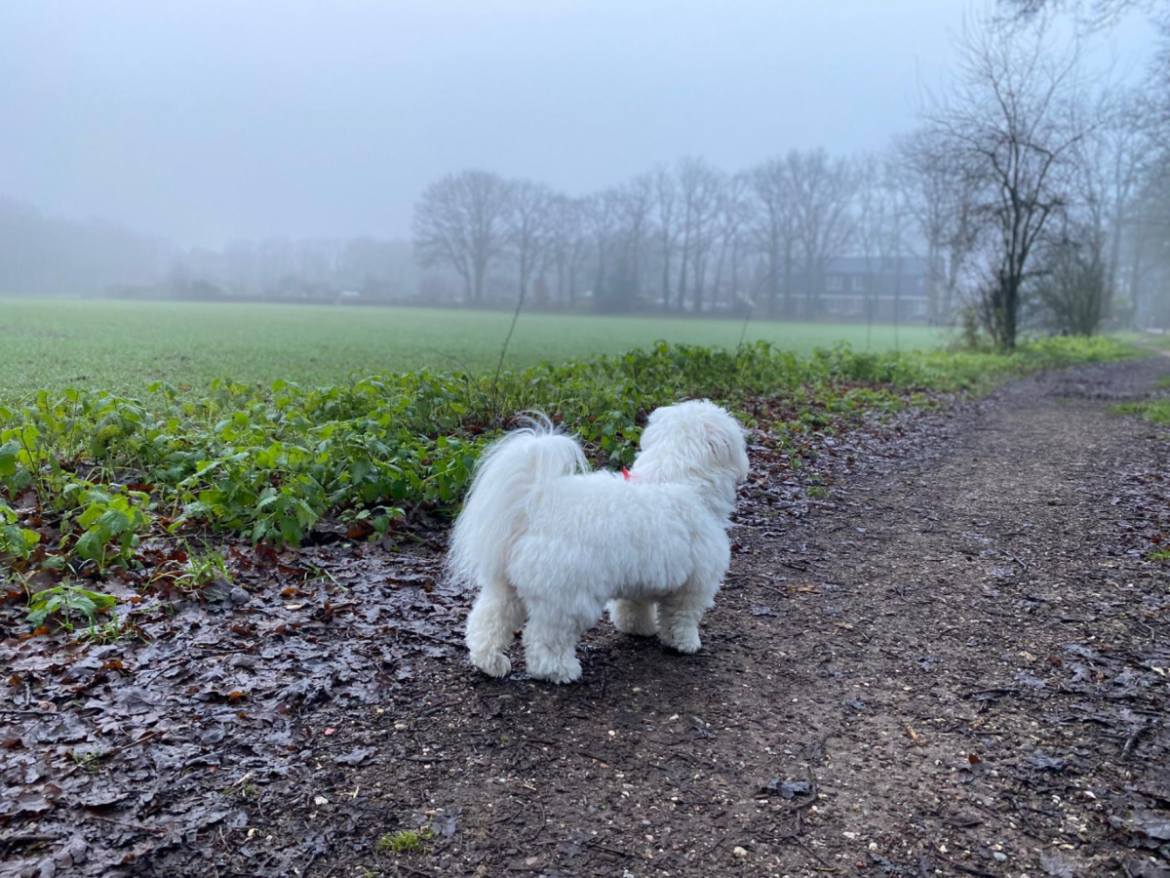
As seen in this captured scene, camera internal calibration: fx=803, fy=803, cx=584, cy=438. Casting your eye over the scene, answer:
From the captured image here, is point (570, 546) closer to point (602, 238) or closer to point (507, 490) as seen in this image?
point (507, 490)

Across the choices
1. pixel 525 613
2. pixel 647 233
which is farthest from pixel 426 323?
pixel 525 613

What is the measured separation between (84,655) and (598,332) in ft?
51.5

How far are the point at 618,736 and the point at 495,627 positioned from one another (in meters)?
0.80

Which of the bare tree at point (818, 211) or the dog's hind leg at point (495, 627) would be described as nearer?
the dog's hind leg at point (495, 627)

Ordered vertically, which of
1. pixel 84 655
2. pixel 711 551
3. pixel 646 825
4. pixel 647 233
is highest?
pixel 647 233

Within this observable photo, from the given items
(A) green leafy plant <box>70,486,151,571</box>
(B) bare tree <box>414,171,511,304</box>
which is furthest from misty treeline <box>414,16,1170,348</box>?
(A) green leafy plant <box>70,486,151,571</box>

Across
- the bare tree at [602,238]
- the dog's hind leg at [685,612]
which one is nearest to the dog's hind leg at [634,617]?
the dog's hind leg at [685,612]

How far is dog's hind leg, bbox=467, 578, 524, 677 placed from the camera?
3.84 metres

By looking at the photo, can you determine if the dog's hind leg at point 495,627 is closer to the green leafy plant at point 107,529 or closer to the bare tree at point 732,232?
the green leafy plant at point 107,529

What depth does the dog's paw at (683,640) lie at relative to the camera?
13.8ft

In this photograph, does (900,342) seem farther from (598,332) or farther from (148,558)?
(148,558)

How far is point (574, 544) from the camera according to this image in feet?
12.0

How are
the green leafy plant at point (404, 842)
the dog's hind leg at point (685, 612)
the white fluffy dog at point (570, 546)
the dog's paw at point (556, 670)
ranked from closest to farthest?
the green leafy plant at point (404, 842), the white fluffy dog at point (570, 546), the dog's paw at point (556, 670), the dog's hind leg at point (685, 612)

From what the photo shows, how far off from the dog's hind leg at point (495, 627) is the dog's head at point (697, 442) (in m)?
1.05
